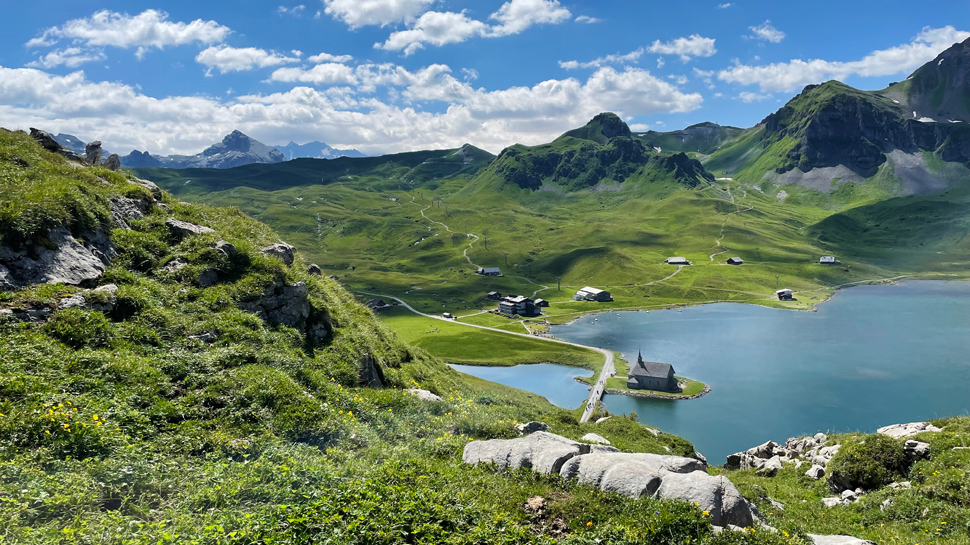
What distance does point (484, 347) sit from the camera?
133125 millimetres

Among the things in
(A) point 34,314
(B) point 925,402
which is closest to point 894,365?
(B) point 925,402

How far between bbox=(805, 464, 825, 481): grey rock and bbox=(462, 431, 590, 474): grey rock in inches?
570

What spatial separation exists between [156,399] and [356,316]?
17.2 meters

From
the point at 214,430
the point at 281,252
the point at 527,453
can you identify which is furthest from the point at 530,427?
the point at 281,252

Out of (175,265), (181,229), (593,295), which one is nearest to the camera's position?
(175,265)

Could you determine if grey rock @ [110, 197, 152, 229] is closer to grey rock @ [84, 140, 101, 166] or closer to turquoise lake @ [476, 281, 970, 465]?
grey rock @ [84, 140, 101, 166]

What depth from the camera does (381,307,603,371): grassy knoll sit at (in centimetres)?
12075

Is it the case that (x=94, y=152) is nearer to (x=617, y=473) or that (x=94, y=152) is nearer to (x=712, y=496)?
(x=617, y=473)

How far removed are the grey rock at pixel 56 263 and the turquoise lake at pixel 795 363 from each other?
5365 cm

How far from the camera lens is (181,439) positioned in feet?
44.8

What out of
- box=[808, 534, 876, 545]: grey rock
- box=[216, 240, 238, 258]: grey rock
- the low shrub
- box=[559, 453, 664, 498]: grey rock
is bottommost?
the low shrub

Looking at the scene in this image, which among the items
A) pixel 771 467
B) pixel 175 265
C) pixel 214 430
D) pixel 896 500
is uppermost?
pixel 175 265

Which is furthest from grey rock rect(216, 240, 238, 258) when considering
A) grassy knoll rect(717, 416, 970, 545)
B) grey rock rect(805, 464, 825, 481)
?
grey rock rect(805, 464, 825, 481)

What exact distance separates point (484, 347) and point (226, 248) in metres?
111
